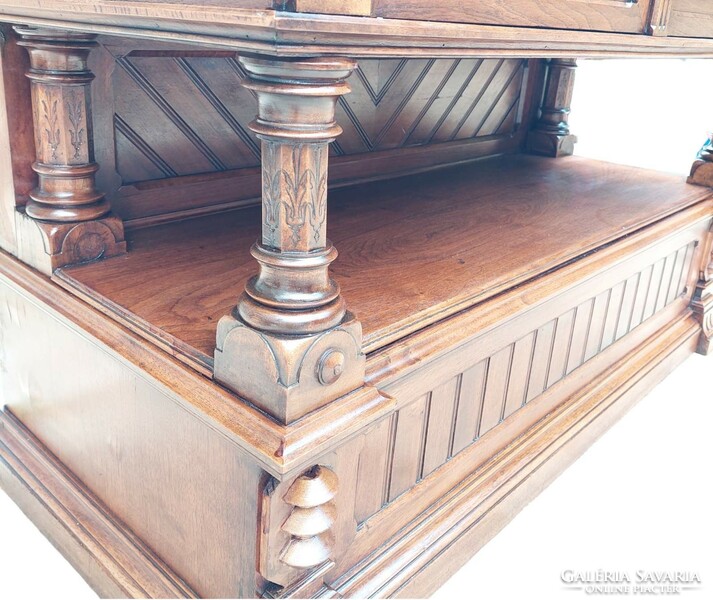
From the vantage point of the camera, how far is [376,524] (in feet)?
3.68

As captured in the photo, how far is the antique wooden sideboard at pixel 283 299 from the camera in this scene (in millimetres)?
826

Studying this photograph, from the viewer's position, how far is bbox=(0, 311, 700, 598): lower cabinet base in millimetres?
1114

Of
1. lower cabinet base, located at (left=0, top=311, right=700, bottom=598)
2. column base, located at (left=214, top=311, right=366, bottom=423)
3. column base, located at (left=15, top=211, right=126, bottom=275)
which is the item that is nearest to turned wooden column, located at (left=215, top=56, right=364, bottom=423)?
column base, located at (left=214, top=311, right=366, bottom=423)

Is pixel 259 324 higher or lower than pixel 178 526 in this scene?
higher

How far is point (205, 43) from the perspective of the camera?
0.74 m

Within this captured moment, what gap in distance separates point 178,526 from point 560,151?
70.2 inches

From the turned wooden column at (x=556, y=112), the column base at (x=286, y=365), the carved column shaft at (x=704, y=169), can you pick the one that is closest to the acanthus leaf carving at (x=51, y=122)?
the column base at (x=286, y=365)

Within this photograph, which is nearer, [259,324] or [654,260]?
[259,324]

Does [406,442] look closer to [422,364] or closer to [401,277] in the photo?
[422,364]

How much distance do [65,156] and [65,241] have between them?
5.3 inches

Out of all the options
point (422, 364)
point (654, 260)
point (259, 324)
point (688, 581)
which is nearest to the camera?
point (259, 324)

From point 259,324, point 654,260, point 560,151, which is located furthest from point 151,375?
point 560,151

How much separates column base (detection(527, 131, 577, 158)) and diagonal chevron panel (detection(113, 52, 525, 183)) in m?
0.36

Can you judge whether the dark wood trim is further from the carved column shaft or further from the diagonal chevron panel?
the carved column shaft
